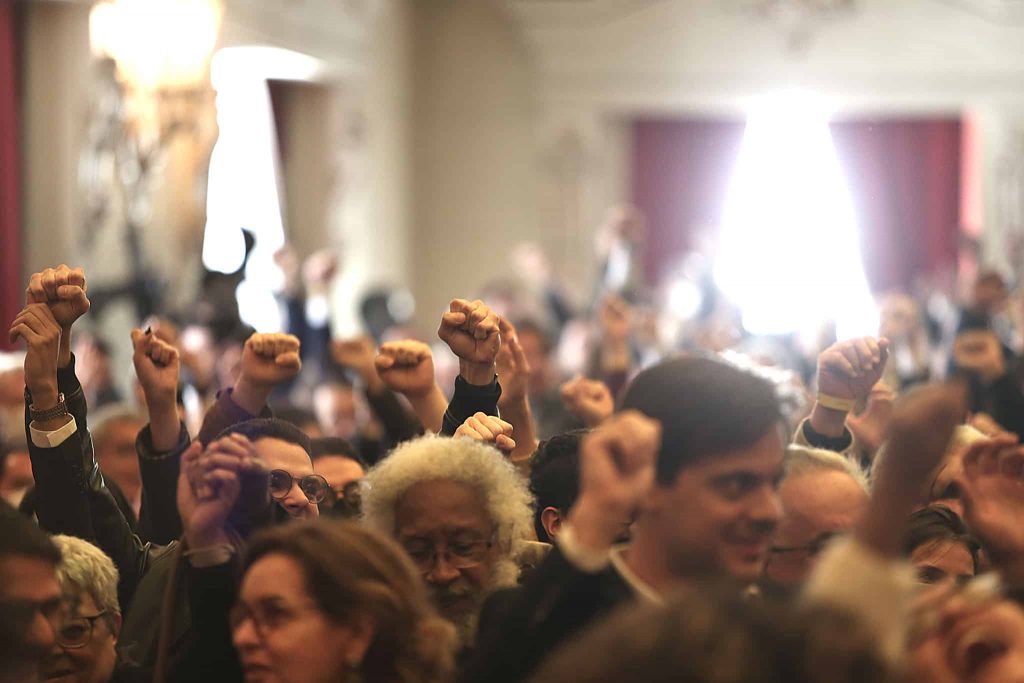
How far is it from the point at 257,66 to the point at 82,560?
9294mm

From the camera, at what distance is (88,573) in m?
2.70

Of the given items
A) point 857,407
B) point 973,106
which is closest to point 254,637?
point 857,407

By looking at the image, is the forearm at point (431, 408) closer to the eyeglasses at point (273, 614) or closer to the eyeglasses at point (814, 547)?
the eyeglasses at point (814, 547)

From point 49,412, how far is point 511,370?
1059 millimetres

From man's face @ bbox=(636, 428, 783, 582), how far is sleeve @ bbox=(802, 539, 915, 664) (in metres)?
0.36

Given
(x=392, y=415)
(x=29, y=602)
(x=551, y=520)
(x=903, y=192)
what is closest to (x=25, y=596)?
(x=29, y=602)

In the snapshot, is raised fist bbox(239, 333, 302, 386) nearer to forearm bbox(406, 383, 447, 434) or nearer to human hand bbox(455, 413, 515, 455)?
forearm bbox(406, 383, 447, 434)

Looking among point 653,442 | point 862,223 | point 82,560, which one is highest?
point 653,442

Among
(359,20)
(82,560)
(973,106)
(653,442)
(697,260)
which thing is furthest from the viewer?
(973,106)

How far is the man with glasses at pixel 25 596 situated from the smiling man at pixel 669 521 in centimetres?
62

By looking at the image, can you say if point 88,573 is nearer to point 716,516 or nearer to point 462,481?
point 462,481

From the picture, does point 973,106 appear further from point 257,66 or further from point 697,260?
point 257,66

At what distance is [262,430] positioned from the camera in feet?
10.1

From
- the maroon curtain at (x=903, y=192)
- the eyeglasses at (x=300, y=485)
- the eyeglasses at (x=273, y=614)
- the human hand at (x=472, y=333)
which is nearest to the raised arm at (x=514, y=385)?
the human hand at (x=472, y=333)
